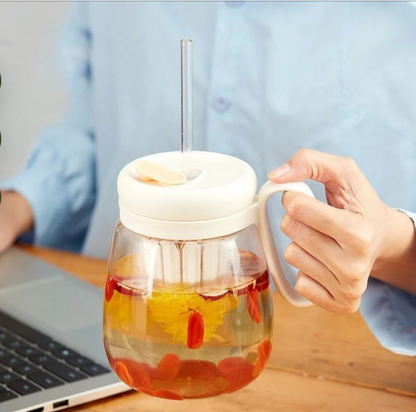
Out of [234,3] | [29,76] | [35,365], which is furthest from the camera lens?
[29,76]

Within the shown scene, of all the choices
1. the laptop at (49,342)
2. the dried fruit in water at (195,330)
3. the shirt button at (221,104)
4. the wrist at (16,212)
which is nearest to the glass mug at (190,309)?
the dried fruit in water at (195,330)

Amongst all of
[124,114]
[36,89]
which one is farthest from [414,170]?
[36,89]

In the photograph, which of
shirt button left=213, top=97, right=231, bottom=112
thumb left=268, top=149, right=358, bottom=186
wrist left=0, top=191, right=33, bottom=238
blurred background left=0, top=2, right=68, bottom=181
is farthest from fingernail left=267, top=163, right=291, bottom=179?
blurred background left=0, top=2, right=68, bottom=181

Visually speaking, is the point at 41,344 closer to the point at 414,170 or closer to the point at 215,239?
the point at 215,239

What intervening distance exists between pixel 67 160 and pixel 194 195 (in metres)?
0.69

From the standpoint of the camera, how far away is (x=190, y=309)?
0.47m

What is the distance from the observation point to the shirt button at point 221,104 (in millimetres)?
923

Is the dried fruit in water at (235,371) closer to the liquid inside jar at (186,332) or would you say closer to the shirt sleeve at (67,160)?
the liquid inside jar at (186,332)

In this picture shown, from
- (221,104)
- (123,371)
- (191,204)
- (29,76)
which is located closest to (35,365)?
(123,371)

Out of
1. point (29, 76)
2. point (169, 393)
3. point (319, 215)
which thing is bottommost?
point (29, 76)

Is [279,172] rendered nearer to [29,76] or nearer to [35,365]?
[35,365]

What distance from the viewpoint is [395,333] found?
2.25ft

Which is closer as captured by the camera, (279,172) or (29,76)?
(279,172)

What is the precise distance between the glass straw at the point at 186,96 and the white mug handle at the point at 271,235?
6 cm
